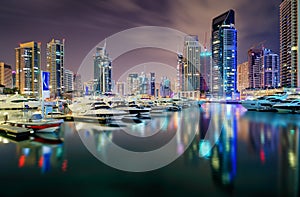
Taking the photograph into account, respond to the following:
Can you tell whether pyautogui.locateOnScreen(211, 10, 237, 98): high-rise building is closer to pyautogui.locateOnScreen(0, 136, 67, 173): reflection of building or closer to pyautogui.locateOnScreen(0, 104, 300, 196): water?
pyautogui.locateOnScreen(0, 104, 300, 196): water

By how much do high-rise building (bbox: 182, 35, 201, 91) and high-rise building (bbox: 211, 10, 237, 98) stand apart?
1411 centimetres

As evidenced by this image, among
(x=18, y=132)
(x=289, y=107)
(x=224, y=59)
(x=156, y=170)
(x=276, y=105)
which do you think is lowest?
(x=156, y=170)

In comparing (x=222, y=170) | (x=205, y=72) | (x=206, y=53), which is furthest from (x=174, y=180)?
(x=206, y=53)

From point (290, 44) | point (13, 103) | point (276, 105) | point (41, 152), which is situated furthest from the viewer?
point (290, 44)

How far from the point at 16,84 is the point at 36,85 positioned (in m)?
13.0

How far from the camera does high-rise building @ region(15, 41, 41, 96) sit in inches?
5187

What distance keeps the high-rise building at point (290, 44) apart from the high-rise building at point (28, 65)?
5468 inches

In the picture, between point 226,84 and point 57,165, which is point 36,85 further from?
point 57,165

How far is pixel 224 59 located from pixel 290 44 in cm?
6749

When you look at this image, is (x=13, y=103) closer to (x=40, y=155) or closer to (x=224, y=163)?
(x=40, y=155)

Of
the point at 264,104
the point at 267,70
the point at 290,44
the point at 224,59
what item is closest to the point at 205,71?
the point at 224,59

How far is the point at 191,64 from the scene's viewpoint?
16075 cm

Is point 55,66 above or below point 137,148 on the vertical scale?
above

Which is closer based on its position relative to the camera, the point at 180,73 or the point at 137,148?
the point at 137,148
